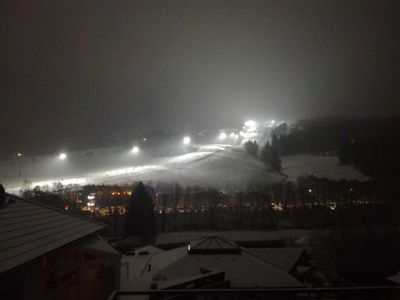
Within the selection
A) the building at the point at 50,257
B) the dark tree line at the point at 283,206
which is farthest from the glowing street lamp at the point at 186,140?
the building at the point at 50,257

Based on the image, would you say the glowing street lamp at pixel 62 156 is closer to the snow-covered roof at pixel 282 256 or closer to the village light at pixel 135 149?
the village light at pixel 135 149

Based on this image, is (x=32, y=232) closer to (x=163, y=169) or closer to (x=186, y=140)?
(x=163, y=169)

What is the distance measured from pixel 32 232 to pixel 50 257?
65 centimetres

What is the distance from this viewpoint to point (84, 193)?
36062 mm

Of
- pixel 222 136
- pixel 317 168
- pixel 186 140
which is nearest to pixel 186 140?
pixel 186 140

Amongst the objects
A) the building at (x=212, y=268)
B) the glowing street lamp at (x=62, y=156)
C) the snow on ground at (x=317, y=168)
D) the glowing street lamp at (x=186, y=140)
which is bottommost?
the building at (x=212, y=268)

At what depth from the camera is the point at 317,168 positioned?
5006 centimetres

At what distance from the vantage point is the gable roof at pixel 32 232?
4.12 metres

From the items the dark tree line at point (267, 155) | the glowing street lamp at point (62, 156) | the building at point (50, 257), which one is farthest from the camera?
the glowing street lamp at point (62, 156)

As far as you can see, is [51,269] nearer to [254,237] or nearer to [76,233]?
[76,233]

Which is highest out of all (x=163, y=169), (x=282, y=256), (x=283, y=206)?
(x=163, y=169)

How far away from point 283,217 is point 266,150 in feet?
76.2

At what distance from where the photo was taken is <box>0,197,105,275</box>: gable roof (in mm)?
4117

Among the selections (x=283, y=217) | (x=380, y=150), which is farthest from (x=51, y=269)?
(x=380, y=150)
